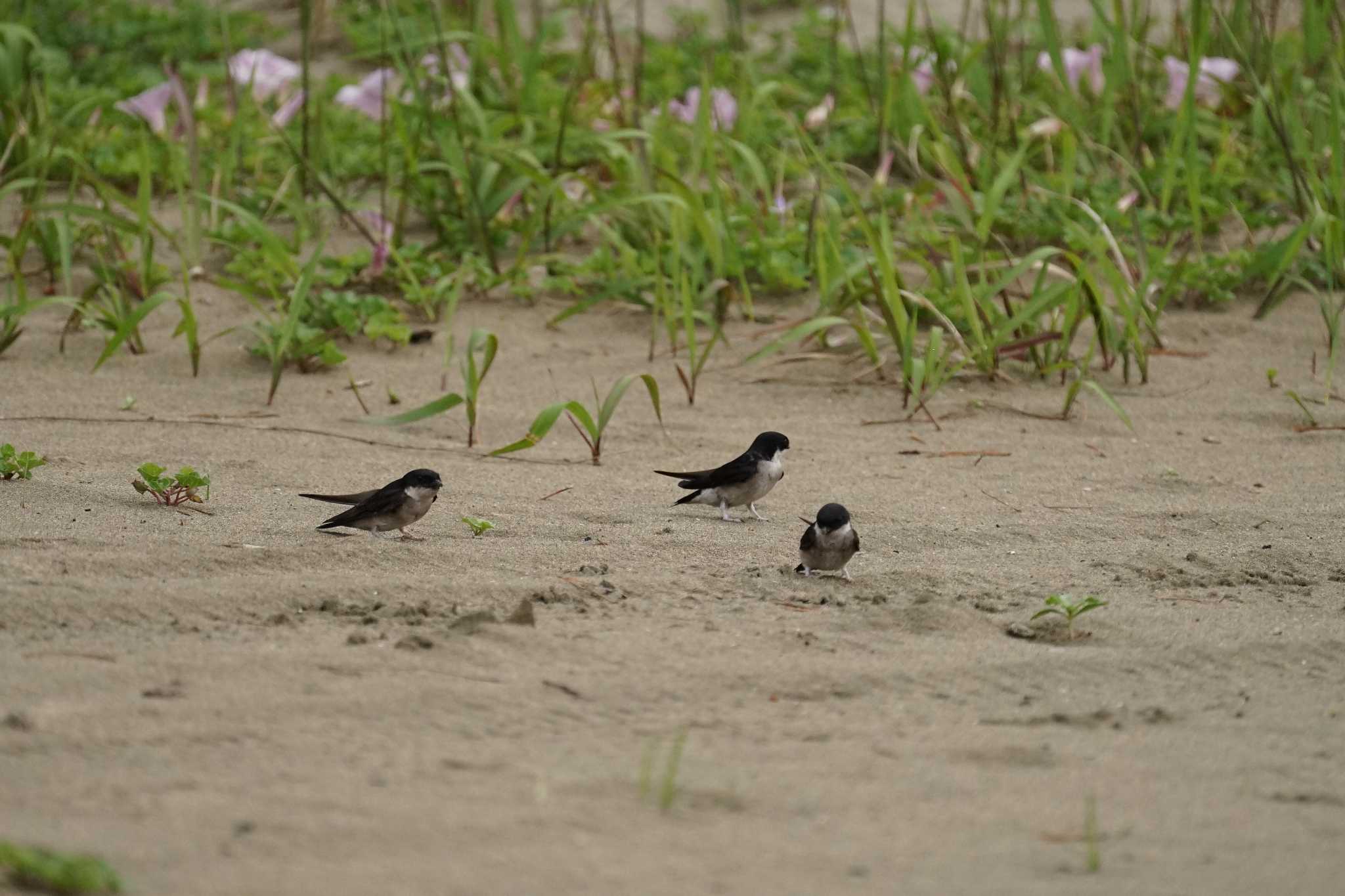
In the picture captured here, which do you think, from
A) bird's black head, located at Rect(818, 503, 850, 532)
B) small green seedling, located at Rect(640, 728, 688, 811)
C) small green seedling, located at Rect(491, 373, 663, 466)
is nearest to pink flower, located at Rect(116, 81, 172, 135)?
small green seedling, located at Rect(491, 373, 663, 466)

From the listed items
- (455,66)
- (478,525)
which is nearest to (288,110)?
(455,66)

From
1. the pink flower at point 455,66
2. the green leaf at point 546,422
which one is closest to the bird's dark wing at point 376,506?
the green leaf at point 546,422

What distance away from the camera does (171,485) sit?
12.9ft

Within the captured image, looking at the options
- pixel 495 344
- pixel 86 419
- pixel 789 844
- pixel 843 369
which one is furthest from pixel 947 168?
pixel 789 844

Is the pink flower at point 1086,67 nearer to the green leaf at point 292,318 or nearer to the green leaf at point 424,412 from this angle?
the green leaf at point 292,318

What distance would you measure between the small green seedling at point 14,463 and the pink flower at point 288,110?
3.47 metres

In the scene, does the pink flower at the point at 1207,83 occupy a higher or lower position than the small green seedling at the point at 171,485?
higher

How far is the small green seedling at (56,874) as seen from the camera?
1909mm

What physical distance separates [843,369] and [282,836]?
4125 mm

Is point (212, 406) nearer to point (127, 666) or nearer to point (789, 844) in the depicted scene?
point (127, 666)

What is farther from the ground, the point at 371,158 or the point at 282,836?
the point at 371,158

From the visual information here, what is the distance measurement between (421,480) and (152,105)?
13.6 feet

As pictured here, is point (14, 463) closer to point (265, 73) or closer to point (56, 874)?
point (56, 874)

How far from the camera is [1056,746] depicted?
2682mm
